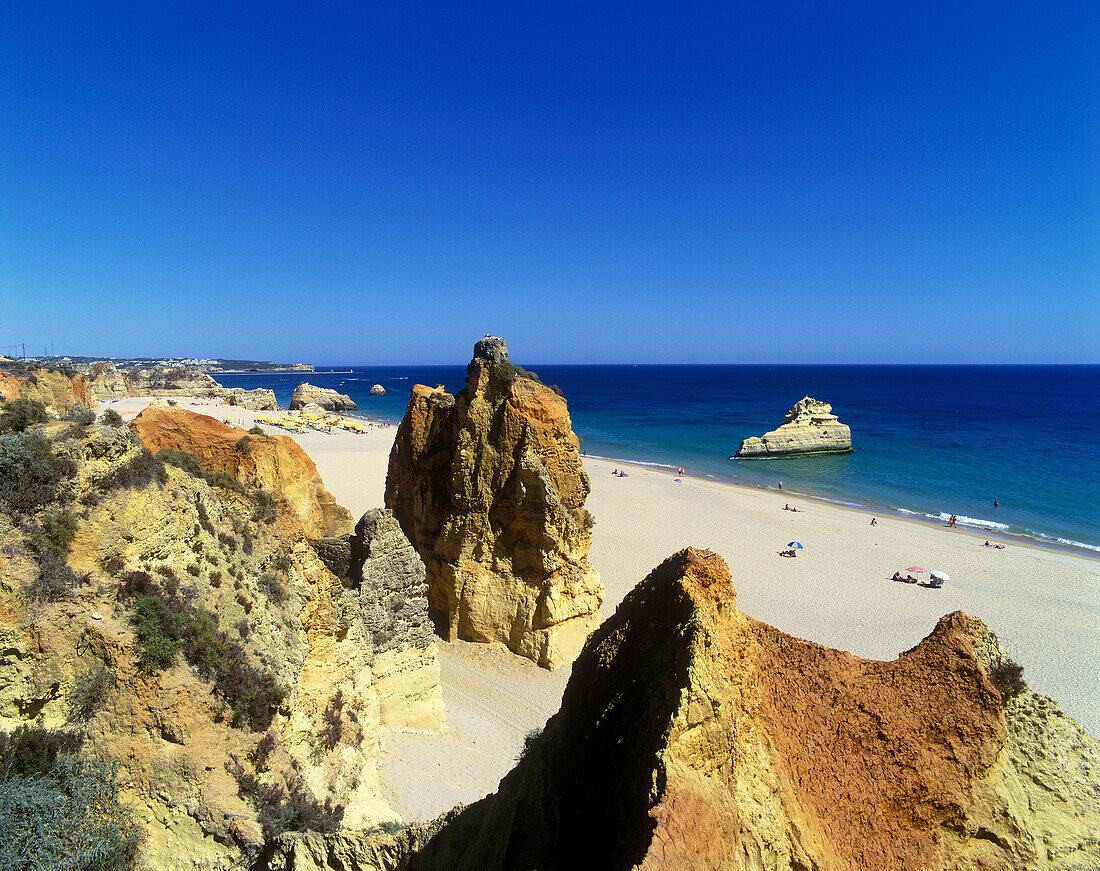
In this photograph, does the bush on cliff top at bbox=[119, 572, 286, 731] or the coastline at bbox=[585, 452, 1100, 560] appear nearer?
the bush on cliff top at bbox=[119, 572, 286, 731]

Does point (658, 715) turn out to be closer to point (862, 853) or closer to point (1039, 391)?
point (862, 853)

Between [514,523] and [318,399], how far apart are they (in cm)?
7987

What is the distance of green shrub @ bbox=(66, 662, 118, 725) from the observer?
16.5 ft

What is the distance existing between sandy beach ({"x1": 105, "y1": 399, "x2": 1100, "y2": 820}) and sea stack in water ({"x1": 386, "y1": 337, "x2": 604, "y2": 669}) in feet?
3.00

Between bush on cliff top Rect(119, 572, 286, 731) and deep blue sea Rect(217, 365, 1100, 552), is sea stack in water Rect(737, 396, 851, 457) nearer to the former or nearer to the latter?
deep blue sea Rect(217, 365, 1100, 552)

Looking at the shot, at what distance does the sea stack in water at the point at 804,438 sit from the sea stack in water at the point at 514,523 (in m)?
47.5

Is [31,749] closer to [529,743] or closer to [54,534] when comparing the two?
[54,534]

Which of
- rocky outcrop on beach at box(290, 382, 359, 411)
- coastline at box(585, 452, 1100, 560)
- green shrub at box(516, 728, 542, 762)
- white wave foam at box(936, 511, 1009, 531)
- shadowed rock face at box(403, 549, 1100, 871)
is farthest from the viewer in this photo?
rocky outcrop on beach at box(290, 382, 359, 411)

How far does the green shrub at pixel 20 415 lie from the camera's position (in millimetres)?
6691

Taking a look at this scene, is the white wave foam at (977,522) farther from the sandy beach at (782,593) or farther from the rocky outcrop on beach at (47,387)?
the rocky outcrop on beach at (47,387)

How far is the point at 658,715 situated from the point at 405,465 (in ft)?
45.3

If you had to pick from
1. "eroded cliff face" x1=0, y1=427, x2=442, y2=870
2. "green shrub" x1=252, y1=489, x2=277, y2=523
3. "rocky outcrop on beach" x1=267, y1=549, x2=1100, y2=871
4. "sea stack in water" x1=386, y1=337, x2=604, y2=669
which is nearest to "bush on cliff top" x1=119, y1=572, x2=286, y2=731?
"eroded cliff face" x1=0, y1=427, x2=442, y2=870

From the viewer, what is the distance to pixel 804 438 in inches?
2306

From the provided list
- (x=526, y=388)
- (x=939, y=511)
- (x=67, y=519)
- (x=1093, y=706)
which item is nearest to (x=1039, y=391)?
(x=939, y=511)
